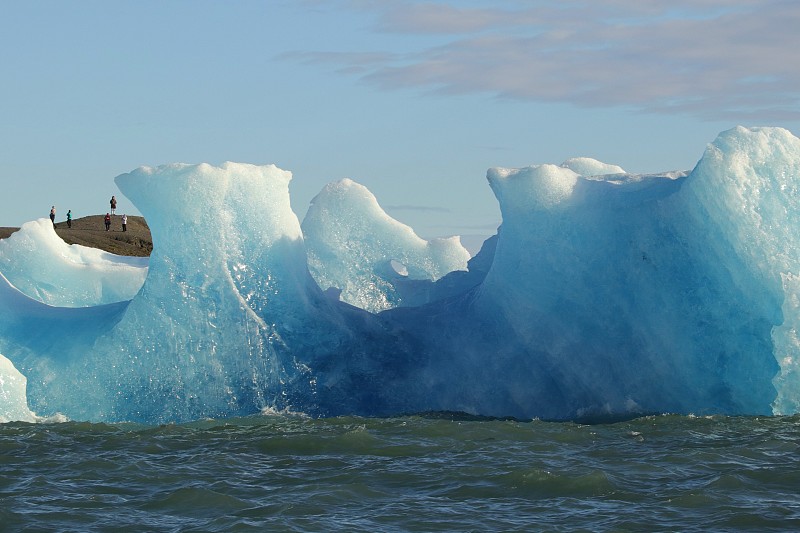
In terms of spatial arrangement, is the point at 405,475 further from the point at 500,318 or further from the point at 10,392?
the point at 10,392

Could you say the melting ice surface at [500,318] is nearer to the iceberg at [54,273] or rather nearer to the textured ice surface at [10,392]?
the textured ice surface at [10,392]

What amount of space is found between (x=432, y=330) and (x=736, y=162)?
4.83 m

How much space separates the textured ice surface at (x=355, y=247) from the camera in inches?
795

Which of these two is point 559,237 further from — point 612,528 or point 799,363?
point 612,528

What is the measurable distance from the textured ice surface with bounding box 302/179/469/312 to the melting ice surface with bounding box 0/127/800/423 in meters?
3.87

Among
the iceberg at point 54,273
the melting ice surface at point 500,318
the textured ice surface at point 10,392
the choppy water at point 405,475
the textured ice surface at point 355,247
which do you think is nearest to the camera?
the choppy water at point 405,475

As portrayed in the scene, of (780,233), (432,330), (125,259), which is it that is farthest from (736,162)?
(125,259)

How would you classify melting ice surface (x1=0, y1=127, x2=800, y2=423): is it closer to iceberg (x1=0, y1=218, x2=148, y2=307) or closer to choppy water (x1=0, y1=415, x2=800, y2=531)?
choppy water (x1=0, y1=415, x2=800, y2=531)

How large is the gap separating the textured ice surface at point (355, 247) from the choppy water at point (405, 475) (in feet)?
19.9

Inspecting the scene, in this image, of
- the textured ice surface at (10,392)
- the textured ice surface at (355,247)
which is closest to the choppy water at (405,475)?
the textured ice surface at (10,392)

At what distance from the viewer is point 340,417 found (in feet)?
48.5

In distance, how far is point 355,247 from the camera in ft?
66.9

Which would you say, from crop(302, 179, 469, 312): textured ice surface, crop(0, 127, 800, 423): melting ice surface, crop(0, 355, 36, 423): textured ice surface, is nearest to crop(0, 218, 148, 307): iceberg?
crop(302, 179, 469, 312): textured ice surface

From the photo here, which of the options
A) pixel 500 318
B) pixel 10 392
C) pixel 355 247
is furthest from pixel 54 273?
pixel 500 318
